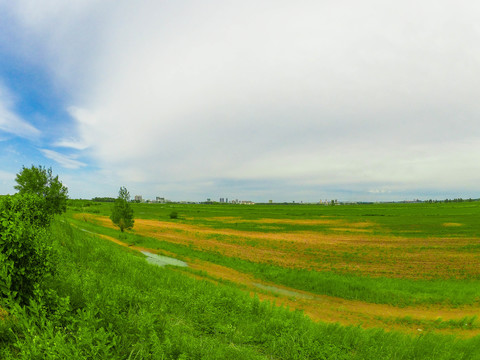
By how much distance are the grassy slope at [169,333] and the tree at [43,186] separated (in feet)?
95.3

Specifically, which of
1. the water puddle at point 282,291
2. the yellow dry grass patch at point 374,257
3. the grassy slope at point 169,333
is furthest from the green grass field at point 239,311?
the water puddle at point 282,291

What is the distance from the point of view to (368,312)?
1245 cm

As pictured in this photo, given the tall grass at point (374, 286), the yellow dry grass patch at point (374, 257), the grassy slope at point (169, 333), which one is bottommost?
the yellow dry grass patch at point (374, 257)

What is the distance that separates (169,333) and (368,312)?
12.3 m

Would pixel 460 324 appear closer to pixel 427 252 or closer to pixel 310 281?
pixel 310 281

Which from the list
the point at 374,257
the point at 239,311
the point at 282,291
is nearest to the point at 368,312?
the point at 282,291

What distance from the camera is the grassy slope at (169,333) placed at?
148 inches

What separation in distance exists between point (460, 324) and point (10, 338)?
56.1 feet

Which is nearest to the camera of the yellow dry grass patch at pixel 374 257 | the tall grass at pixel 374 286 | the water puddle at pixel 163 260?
the tall grass at pixel 374 286

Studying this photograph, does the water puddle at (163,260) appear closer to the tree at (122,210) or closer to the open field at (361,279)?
the open field at (361,279)

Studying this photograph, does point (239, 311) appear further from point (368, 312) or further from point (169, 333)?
point (368, 312)

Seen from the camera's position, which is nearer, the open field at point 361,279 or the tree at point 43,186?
the open field at point 361,279

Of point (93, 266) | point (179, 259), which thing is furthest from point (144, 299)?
point (179, 259)

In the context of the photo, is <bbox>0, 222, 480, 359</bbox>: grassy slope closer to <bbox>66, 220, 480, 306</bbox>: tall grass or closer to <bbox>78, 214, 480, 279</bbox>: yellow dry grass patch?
<bbox>66, 220, 480, 306</bbox>: tall grass
